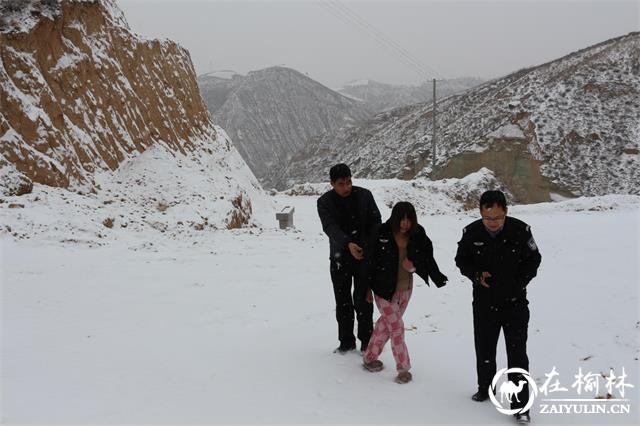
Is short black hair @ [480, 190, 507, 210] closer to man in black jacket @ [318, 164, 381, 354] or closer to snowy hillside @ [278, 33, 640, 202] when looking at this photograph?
man in black jacket @ [318, 164, 381, 354]

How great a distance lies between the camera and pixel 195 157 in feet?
52.2

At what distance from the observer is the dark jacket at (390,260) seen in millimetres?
4082

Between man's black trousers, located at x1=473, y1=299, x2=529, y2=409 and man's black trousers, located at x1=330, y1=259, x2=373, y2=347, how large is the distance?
1.09m

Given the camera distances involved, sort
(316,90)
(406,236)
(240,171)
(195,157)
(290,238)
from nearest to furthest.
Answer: (406,236), (290,238), (195,157), (240,171), (316,90)

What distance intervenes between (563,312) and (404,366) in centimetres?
340

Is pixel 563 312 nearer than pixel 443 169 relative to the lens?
Yes

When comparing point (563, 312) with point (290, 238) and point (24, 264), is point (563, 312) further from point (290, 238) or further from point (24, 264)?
point (24, 264)

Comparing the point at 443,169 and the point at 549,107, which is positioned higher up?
the point at 549,107

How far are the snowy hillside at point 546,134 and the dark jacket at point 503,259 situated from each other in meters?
28.1

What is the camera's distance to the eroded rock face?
1076 centimetres

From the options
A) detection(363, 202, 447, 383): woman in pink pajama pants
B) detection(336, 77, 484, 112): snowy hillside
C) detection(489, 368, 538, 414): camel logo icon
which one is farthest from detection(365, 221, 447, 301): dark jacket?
detection(336, 77, 484, 112): snowy hillside

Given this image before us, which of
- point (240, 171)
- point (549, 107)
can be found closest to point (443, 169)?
point (549, 107)

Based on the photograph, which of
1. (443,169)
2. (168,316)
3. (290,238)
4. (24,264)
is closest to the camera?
(168,316)

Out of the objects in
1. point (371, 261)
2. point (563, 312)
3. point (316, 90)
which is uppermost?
point (316, 90)
